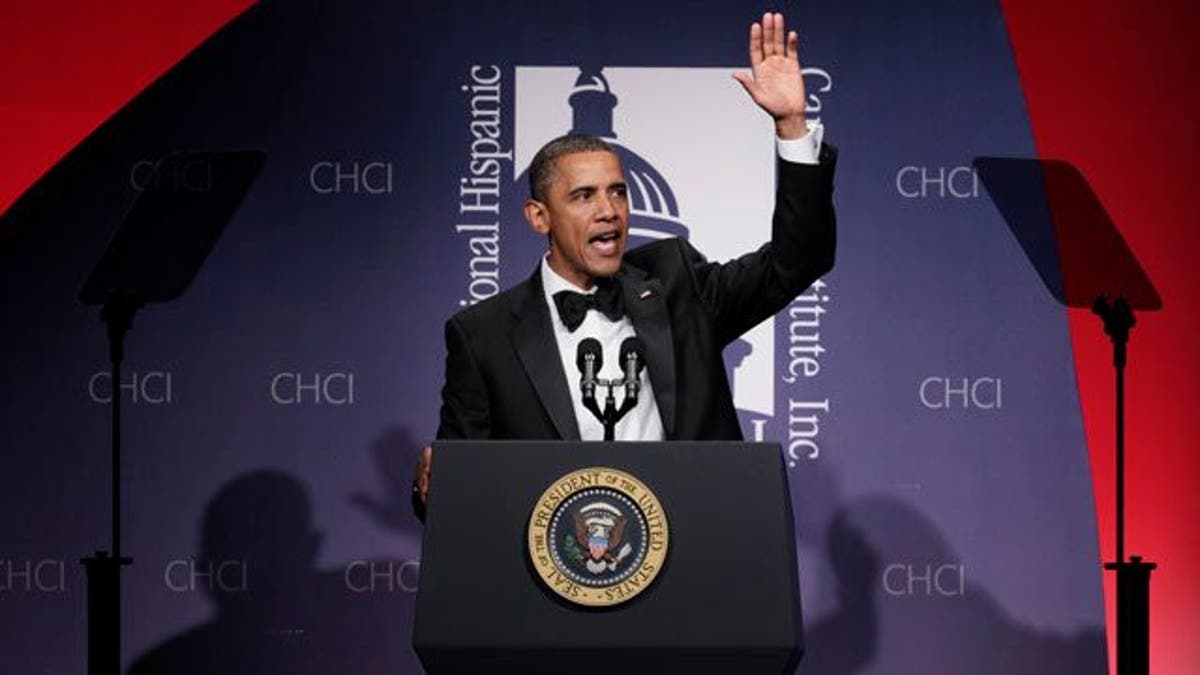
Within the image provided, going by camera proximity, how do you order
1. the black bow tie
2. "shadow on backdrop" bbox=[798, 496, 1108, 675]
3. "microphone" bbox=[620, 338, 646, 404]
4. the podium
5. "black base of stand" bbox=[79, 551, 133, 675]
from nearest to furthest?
the podium → "microphone" bbox=[620, 338, 646, 404] → the black bow tie → "black base of stand" bbox=[79, 551, 133, 675] → "shadow on backdrop" bbox=[798, 496, 1108, 675]

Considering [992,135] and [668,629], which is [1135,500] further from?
[668,629]

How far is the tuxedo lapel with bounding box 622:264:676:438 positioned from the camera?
3.64 metres

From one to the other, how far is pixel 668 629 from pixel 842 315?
297 centimetres

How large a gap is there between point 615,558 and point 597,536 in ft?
0.16

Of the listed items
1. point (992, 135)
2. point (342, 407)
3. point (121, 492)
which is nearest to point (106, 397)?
point (121, 492)

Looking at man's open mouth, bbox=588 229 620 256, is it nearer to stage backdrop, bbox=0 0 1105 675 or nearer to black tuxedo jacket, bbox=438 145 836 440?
black tuxedo jacket, bbox=438 145 836 440

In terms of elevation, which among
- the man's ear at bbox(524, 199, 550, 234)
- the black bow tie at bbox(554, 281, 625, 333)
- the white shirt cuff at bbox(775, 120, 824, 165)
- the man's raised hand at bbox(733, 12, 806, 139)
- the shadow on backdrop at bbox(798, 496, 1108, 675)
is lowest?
the shadow on backdrop at bbox(798, 496, 1108, 675)

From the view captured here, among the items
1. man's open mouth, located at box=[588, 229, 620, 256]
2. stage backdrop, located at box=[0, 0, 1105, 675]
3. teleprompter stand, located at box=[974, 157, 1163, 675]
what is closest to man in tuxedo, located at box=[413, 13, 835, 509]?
man's open mouth, located at box=[588, 229, 620, 256]

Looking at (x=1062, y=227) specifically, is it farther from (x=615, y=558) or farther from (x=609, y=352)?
(x=615, y=558)

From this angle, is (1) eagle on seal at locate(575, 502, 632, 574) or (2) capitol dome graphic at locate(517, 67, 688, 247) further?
(2) capitol dome graphic at locate(517, 67, 688, 247)

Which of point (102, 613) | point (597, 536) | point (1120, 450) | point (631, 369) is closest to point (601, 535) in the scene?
point (597, 536)

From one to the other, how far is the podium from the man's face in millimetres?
1002

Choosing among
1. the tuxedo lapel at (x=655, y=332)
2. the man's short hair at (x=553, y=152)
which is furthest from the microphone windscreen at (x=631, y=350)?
the man's short hair at (x=553, y=152)

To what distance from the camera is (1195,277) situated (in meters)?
5.60
